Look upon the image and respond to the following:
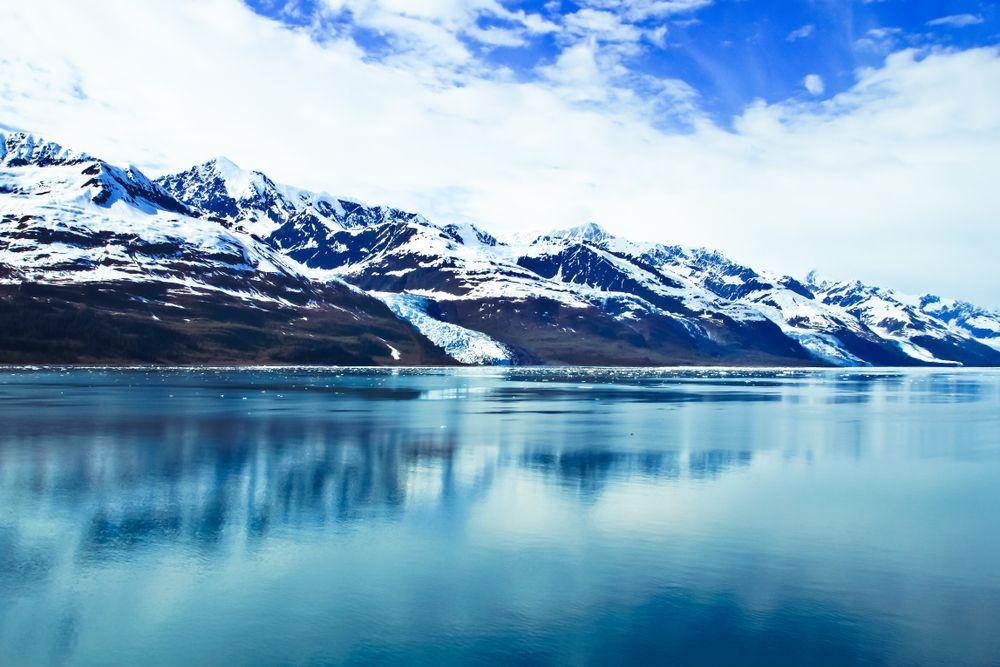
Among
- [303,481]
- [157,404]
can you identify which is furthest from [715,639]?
[157,404]

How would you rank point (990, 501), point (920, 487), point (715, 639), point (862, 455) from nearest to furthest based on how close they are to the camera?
point (715, 639) → point (990, 501) → point (920, 487) → point (862, 455)

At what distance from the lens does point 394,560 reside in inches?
1163

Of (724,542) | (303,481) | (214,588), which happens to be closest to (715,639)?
(724,542)

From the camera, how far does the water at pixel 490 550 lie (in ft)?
71.9

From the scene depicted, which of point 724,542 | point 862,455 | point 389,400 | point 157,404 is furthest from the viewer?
point 389,400

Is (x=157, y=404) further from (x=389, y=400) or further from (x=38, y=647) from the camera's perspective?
(x=38, y=647)

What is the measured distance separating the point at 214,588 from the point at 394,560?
6.24 m

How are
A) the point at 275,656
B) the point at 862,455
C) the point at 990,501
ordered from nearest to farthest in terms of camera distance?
the point at 275,656
the point at 990,501
the point at 862,455

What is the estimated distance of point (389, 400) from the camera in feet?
381

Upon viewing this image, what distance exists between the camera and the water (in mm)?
21906

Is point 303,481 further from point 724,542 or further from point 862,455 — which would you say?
point 862,455

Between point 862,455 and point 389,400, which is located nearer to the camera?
point 862,455

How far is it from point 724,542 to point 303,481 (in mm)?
22754

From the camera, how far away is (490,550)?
31.2 metres
